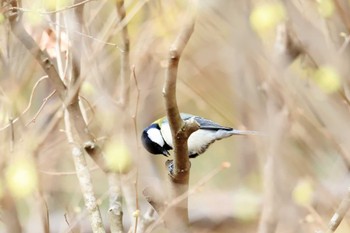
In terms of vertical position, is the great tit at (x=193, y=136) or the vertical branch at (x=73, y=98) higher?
the vertical branch at (x=73, y=98)

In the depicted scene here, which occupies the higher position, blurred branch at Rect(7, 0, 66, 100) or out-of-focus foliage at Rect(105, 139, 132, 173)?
blurred branch at Rect(7, 0, 66, 100)

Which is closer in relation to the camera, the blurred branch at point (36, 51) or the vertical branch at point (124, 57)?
the blurred branch at point (36, 51)

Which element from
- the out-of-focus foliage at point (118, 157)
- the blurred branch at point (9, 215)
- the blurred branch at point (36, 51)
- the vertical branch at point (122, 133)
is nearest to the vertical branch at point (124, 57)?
the vertical branch at point (122, 133)

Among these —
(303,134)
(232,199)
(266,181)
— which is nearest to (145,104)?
(232,199)

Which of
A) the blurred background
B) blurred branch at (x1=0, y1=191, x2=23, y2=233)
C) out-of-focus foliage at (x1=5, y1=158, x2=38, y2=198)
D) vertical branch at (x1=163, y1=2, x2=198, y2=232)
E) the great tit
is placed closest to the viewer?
vertical branch at (x1=163, y1=2, x2=198, y2=232)

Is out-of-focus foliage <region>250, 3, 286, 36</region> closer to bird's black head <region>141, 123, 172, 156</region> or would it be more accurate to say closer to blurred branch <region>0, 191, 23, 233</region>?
bird's black head <region>141, 123, 172, 156</region>

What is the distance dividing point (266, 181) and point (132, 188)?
0.50 m

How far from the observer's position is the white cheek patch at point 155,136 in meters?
1.85

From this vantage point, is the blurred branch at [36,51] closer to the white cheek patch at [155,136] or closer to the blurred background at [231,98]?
the blurred background at [231,98]

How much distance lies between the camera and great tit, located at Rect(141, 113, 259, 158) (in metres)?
1.79

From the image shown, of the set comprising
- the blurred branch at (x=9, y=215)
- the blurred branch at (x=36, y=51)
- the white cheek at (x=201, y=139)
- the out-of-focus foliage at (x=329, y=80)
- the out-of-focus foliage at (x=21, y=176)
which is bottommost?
the white cheek at (x=201, y=139)

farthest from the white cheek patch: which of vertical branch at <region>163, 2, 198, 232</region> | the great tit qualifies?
vertical branch at <region>163, 2, 198, 232</region>

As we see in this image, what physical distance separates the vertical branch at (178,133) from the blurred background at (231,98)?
0.17 feet

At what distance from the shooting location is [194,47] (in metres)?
2.40
